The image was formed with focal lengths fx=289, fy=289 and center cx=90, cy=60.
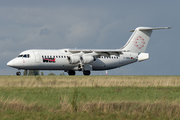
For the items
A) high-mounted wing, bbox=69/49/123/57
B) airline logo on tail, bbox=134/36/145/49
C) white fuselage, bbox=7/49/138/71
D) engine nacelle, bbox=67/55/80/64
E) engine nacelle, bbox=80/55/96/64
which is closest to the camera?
white fuselage, bbox=7/49/138/71

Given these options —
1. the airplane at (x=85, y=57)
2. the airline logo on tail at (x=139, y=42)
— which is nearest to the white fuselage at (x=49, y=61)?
the airplane at (x=85, y=57)

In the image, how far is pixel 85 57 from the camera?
138 feet

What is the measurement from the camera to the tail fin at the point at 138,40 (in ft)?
159

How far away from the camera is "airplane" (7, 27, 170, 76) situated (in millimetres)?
40281

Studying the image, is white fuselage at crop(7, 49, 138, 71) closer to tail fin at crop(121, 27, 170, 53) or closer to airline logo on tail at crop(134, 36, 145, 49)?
tail fin at crop(121, 27, 170, 53)

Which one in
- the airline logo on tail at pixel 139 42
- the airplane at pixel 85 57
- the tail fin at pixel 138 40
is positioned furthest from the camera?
the airline logo on tail at pixel 139 42

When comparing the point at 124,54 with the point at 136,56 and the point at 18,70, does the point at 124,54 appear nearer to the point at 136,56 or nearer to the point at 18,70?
the point at 136,56

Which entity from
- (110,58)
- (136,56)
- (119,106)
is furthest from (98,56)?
(119,106)

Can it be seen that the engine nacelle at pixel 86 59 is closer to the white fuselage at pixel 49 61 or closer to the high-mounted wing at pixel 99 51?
the high-mounted wing at pixel 99 51

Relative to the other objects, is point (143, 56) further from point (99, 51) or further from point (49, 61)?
point (49, 61)

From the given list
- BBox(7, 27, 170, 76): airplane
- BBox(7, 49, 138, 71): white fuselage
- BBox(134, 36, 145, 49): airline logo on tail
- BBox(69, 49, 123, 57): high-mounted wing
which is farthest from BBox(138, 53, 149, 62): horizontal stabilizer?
BBox(7, 49, 138, 71): white fuselage

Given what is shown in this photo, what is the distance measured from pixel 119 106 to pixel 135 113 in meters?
1.25

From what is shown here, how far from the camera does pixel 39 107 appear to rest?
12977 mm

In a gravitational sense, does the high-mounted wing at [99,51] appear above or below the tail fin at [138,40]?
below
